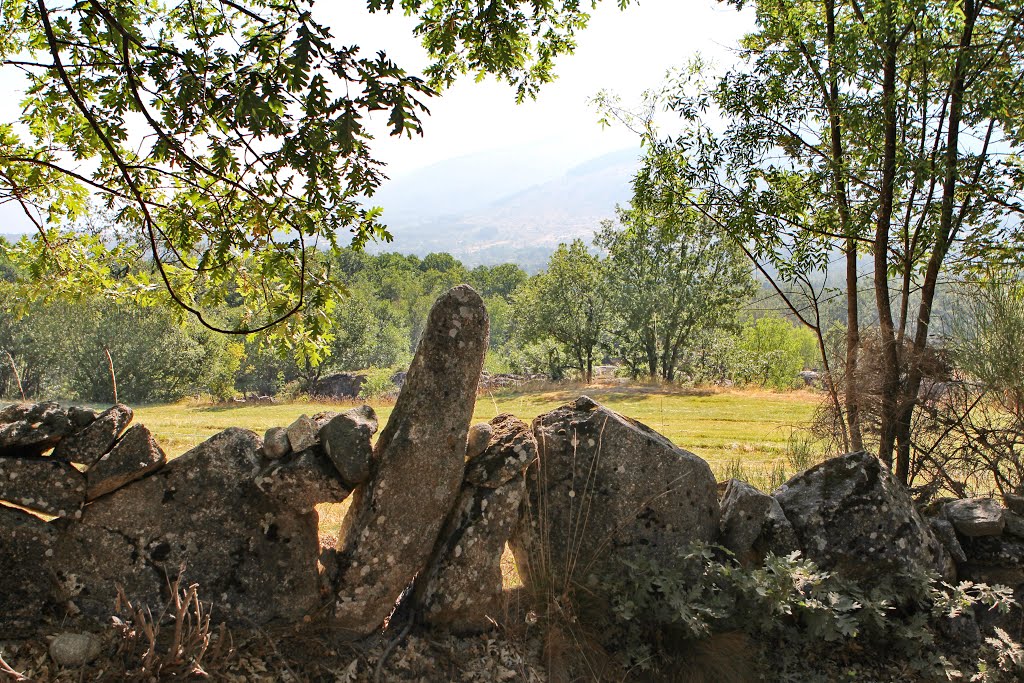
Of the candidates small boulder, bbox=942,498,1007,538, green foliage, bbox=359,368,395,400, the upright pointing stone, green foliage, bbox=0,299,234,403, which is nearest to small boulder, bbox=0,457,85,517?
the upright pointing stone

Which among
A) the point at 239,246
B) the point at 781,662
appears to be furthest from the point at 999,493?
the point at 239,246

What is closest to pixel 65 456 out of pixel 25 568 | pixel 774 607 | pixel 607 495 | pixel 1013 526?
pixel 25 568

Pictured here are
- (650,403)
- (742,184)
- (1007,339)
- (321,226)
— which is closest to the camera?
(321,226)

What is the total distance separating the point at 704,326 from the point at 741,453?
72.6ft

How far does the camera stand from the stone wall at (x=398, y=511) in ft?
13.9

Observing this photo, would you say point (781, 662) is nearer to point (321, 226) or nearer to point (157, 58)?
point (321, 226)

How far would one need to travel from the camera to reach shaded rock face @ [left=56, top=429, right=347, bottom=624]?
425 cm

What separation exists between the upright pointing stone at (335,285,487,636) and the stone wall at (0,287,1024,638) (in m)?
0.01

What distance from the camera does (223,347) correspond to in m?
40.6

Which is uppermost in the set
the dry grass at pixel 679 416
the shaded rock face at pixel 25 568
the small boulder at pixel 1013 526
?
the shaded rock face at pixel 25 568

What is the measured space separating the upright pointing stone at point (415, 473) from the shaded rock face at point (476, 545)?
0.42 feet

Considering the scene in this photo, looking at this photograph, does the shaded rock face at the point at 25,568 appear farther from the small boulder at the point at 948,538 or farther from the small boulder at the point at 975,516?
the small boulder at the point at 975,516

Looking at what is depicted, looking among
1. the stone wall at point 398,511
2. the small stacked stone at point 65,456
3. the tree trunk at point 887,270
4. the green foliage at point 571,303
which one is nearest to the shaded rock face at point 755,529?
the stone wall at point 398,511

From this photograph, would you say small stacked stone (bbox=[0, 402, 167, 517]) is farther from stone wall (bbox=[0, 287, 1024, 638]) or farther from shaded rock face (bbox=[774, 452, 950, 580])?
shaded rock face (bbox=[774, 452, 950, 580])
